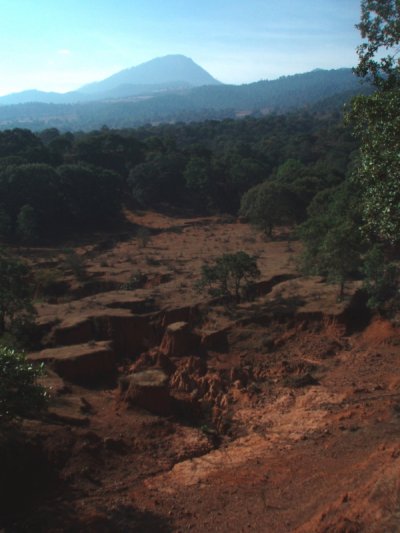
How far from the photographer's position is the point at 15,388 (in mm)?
9836

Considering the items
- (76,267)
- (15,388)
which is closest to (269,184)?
(76,267)

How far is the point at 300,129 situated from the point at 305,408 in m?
101

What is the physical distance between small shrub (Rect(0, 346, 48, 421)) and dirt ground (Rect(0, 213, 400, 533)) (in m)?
1.67

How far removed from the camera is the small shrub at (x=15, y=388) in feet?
31.2

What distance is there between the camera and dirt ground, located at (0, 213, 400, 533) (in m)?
9.72

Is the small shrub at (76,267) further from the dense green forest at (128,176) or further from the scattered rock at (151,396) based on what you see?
the scattered rock at (151,396)

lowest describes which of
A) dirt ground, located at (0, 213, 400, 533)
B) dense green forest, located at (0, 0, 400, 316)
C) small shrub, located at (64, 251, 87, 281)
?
dirt ground, located at (0, 213, 400, 533)

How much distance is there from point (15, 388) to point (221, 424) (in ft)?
20.8

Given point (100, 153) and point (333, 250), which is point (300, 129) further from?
point (333, 250)

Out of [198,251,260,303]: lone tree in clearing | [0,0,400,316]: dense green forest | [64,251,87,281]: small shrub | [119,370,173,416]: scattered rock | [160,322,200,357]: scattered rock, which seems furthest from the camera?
[64,251,87,281]: small shrub

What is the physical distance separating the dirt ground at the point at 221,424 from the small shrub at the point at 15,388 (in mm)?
1675

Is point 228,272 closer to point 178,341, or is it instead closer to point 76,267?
point 178,341

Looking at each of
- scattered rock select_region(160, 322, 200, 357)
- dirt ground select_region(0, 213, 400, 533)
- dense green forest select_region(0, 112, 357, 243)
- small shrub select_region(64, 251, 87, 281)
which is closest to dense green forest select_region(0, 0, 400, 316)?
dense green forest select_region(0, 112, 357, 243)

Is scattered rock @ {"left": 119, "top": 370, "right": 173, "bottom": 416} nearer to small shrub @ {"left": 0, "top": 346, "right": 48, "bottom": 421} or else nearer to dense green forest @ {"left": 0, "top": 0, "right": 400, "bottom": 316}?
small shrub @ {"left": 0, "top": 346, "right": 48, "bottom": 421}
